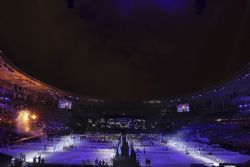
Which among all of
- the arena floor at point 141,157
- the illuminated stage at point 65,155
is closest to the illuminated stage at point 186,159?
the arena floor at point 141,157

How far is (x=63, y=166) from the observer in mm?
21047

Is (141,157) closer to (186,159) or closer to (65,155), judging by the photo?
(186,159)

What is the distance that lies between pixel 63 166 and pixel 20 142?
26211 millimetres

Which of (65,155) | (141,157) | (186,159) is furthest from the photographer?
(65,155)

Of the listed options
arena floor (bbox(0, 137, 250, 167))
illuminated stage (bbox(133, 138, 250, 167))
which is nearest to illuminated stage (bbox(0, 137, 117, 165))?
arena floor (bbox(0, 137, 250, 167))

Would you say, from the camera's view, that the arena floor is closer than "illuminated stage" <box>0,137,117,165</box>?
No

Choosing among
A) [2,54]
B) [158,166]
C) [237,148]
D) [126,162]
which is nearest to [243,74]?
[237,148]

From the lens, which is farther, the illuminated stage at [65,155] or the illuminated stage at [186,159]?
the illuminated stage at [186,159]

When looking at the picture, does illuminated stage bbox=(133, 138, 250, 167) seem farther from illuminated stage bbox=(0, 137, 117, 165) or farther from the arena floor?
illuminated stage bbox=(0, 137, 117, 165)

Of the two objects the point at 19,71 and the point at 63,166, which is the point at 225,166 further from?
the point at 19,71

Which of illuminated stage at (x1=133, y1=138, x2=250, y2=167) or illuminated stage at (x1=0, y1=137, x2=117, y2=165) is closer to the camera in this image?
illuminated stage at (x1=0, y1=137, x2=117, y2=165)

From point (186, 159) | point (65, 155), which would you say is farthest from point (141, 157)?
point (65, 155)

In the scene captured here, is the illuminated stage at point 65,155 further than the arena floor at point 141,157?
No

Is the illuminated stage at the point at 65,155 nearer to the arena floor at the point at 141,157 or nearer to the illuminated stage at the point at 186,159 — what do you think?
the arena floor at the point at 141,157
